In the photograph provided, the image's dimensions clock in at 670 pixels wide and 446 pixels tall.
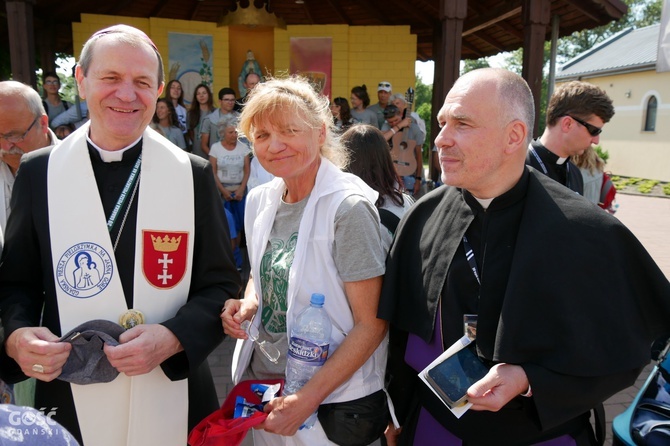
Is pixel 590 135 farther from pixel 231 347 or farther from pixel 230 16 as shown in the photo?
pixel 230 16

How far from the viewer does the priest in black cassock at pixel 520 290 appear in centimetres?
155

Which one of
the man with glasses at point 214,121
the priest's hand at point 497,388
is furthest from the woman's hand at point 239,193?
the priest's hand at point 497,388

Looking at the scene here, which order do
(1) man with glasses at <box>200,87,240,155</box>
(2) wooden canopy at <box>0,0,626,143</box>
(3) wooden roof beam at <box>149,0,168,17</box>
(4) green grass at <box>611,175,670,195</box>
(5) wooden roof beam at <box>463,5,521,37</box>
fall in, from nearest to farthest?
1. (1) man with glasses at <box>200,87,240,155</box>
2. (2) wooden canopy at <box>0,0,626,143</box>
3. (5) wooden roof beam at <box>463,5,521,37</box>
4. (3) wooden roof beam at <box>149,0,168,17</box>
5. (4) green grass at <box>611,175,670,195</box>

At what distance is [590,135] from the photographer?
3.27m

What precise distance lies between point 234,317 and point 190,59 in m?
11.0

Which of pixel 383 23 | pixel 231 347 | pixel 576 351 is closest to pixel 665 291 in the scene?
pixel 576 351

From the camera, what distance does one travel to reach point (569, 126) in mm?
3285

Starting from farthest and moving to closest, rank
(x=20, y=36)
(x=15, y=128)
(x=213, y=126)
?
(x=20, y=36) → (x=213, y=126) → (x=15, y=128)

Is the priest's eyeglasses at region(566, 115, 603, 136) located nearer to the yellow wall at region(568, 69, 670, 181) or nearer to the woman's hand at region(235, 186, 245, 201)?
the woman's hand at region(235, 186, 245, 201)

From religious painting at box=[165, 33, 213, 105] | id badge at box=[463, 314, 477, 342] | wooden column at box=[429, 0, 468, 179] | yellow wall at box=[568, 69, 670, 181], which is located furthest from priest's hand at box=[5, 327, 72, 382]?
yellow wall at box=[568, 69, 670, 181]

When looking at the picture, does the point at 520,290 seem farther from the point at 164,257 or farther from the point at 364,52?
the point at 364,52

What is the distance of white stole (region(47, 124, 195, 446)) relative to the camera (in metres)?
1.84

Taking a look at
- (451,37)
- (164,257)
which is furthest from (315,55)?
(164,257)

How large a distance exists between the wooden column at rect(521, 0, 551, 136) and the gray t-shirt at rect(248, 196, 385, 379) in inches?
288
